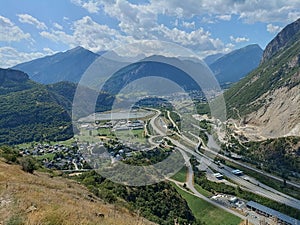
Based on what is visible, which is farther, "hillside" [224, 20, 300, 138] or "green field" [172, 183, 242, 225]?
"hillside" [224, 20, 300, 138]

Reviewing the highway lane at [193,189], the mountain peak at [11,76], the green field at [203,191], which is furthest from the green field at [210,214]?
the mountain peak at [11,76]

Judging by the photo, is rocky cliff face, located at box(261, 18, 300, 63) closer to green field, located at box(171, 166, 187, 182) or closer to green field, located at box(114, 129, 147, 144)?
green field, located at box(114, 129, 147, 144)

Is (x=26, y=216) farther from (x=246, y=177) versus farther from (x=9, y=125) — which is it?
(x=9, y=125)

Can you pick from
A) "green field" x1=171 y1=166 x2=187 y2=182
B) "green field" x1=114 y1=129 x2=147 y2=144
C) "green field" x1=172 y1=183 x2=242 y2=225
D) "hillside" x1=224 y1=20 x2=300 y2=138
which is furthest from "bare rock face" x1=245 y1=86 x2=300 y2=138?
"green field" x1=172 y1=183 x2=242 y2=225

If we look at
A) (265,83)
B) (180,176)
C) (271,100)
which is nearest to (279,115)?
(271,100)

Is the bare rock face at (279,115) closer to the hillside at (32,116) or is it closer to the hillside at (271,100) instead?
the hillside at (271,100)

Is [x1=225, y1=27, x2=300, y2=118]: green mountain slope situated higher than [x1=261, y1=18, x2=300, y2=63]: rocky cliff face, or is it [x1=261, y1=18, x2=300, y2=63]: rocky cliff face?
[x1=261, y1=18, x2=300, y2=63]: rocky cliff face

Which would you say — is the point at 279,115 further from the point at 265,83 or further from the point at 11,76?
the point at 11,76
